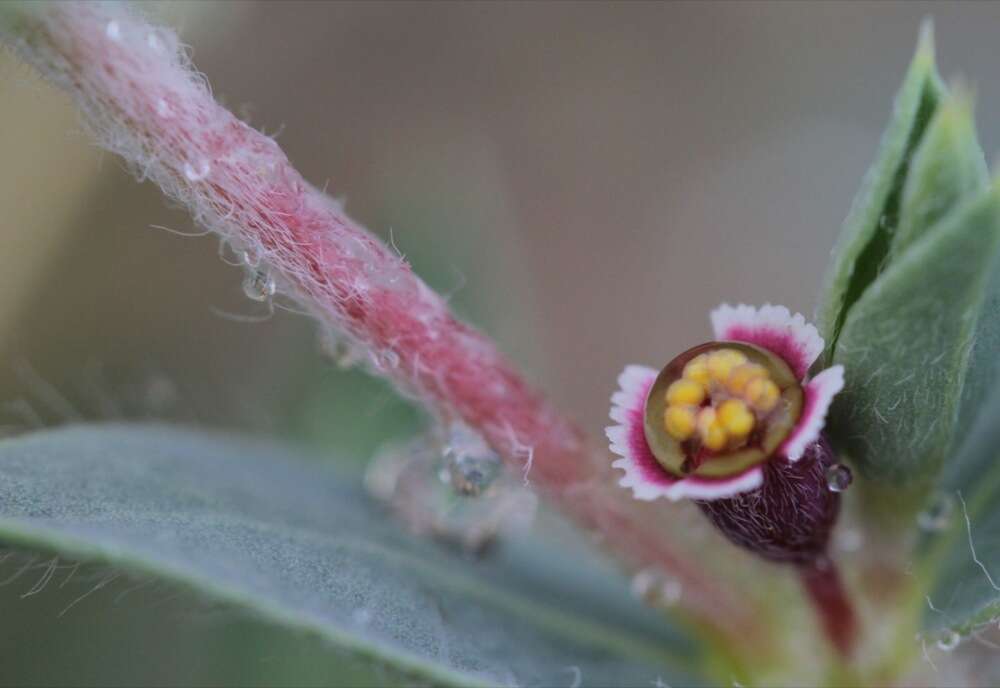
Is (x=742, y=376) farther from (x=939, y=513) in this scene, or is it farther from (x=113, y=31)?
(x=113, y=31)

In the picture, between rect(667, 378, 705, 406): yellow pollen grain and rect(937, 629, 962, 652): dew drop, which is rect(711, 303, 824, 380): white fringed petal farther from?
rect(937, 629, 962, 652): dew drop

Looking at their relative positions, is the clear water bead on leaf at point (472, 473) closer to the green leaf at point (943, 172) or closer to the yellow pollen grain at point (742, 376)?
the yellow pollen grain at point (742, 376)

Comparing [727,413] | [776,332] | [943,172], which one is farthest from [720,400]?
[943,172]

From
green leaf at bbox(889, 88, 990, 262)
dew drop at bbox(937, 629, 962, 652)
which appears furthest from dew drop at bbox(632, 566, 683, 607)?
green leaf at bbox(889, 88, 990, 262)

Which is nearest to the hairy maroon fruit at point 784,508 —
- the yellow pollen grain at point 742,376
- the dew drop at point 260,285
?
the yellow pollen grain at point 742,376

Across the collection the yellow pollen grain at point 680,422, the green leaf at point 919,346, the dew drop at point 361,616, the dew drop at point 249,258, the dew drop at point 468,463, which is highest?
the green leaf at point 919,346

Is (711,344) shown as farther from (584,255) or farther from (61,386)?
(584,255)
